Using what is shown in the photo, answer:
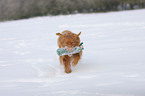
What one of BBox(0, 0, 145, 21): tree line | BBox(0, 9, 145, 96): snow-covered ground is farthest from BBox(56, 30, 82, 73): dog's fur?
BBox(0, 0, 145, 21): tree line

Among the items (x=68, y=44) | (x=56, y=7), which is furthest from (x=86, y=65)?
(x=56, y=7)

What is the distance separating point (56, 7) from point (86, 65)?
13.5 ft

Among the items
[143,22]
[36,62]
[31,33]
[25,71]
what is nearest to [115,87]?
[25,71]

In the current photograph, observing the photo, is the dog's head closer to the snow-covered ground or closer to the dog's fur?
the dog's fur

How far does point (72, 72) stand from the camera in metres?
2.24

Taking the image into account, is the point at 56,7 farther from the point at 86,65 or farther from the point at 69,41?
the point at 69,41

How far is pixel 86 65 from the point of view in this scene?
2.43 meters

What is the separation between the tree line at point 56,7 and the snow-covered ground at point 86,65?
4.70 ft

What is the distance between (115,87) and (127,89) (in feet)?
0.34

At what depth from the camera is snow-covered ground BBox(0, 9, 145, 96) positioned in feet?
5.89

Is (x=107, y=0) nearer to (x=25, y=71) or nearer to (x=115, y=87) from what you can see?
(x=25, y=71)

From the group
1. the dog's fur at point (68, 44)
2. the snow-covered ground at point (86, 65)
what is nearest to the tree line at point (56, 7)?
the snow-covered ground at point (86, 65)

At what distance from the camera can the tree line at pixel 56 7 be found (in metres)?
5.99

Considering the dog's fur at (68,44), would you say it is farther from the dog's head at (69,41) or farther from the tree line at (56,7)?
the tree line at (56,7)
